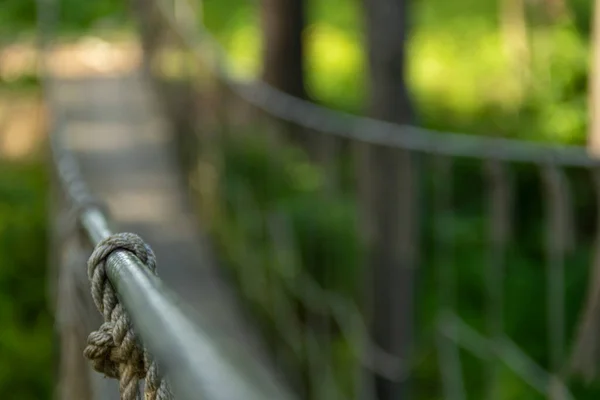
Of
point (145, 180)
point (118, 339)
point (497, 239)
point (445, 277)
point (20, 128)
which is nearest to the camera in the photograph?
point (118, 339)

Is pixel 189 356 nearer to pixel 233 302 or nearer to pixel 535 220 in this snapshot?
pixel 233 302

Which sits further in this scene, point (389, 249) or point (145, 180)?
point (145, 180)

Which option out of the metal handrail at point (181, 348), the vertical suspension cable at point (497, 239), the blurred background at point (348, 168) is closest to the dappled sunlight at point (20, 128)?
the blurred background at point (348, 168)

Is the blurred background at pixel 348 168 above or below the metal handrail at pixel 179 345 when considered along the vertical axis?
below

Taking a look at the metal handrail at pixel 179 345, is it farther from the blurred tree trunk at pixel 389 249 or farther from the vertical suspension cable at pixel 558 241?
the blurred tree trunk at pixel 389 249

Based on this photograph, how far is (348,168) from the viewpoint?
6363 mm

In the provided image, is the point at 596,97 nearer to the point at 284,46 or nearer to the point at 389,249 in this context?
the point at 389,249

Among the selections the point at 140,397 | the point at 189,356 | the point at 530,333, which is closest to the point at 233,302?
the point at 530,333

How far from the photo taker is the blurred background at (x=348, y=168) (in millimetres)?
5633

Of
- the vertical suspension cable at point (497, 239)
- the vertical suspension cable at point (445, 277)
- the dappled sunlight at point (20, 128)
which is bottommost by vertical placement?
the dappled sunlight at point (20, 128)

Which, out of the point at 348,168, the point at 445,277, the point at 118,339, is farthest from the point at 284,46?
the point at 118,339

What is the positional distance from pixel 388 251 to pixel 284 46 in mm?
6448

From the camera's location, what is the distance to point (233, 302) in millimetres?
7133

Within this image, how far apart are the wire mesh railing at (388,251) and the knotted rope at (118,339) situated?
217 centimetres
